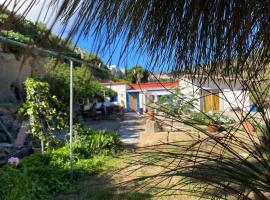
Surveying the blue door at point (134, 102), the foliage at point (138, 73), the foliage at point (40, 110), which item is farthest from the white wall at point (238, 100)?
the foliage at point (40, 110)

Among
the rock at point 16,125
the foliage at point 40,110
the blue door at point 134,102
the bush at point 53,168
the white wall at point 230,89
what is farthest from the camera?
the rock at point 16,125

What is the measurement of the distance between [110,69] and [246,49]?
1.68 feet

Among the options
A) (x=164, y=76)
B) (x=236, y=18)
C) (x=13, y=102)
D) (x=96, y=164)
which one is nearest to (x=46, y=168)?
(x=96, y=164)

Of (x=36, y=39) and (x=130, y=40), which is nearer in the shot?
(x=36, y=39)

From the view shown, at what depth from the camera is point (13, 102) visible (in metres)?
15.1

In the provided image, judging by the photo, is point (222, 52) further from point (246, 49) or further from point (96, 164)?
point (96, 164)

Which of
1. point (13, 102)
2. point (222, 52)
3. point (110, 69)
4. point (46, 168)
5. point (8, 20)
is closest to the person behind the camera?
point (8, 20)

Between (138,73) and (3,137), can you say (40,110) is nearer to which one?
(3,137)

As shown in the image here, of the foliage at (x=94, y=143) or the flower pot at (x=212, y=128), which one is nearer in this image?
the flower pot at (x=212, y=128)

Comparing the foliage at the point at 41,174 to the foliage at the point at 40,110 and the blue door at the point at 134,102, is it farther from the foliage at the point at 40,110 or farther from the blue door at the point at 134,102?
the blue door at the point at 134,102

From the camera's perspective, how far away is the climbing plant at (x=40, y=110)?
756cm

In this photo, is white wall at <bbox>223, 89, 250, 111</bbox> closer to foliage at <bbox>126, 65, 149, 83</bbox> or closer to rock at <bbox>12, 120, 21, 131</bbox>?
foliage at <bbox>126, 65, 149, 83</bbox>

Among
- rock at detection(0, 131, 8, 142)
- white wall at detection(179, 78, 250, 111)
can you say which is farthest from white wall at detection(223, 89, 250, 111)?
rock at detection(0, 131, 8, 142)

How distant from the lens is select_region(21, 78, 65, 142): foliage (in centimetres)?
756
